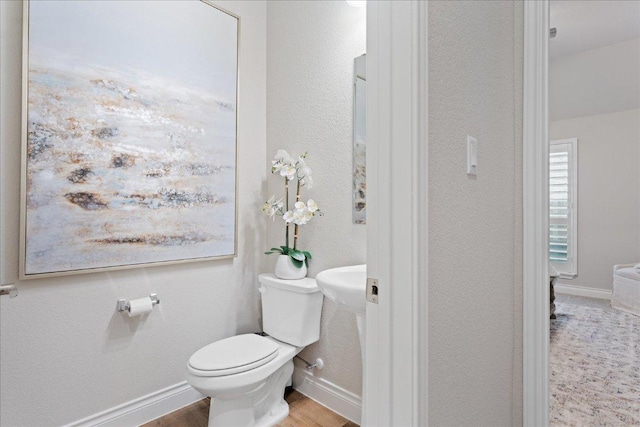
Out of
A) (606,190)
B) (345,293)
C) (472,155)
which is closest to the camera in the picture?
(472,155)

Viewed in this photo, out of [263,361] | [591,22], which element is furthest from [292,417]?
[591,22]

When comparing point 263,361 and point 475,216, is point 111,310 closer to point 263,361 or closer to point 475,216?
point 263,361

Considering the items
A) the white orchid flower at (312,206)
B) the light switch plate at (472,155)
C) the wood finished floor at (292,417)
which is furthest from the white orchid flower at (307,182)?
the wood finished floor at (292,417)

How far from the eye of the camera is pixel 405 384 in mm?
729

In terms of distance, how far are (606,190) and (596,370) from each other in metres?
0.88

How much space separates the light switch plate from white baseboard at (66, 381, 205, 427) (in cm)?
187

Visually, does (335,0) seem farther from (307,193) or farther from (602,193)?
(602,193)

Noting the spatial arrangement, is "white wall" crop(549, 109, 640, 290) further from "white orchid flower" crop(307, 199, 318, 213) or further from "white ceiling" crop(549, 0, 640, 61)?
"white orchid flower" crop(307, 199, 318, 213)

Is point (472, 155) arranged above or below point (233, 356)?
above

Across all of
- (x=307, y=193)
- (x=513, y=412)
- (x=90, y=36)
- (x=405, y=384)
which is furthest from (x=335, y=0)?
(x=513, y=412)

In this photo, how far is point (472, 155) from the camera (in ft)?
3.11

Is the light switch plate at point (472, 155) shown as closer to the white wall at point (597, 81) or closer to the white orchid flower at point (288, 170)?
the white wall at point (597, 81)

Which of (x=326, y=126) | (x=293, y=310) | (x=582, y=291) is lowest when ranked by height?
(x=293, y=310)

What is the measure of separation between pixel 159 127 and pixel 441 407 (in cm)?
177
